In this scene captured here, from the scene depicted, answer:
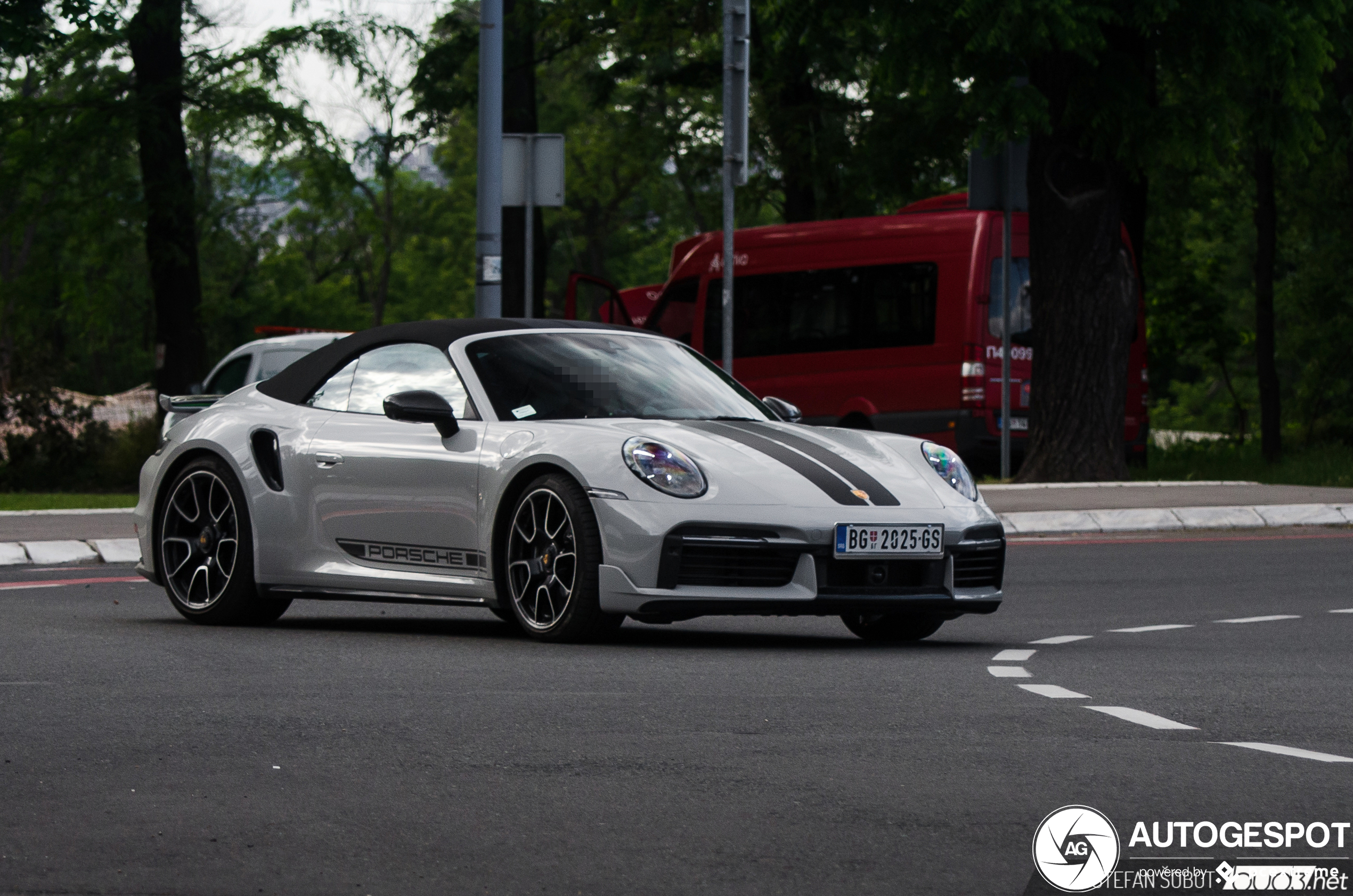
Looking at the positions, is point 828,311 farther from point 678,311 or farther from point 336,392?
point 336,392

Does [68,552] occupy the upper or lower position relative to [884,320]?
lower

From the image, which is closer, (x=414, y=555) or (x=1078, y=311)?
(x=414, y=555)

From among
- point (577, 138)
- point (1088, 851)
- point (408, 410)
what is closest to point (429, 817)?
point (1088, 851)

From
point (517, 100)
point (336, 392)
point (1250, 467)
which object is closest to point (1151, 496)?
point (1250, 467)

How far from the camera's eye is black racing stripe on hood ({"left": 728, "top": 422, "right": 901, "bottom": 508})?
340 inches

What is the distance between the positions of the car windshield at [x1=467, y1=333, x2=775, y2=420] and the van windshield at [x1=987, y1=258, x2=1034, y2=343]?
13.5 m

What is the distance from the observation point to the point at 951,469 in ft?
30.1

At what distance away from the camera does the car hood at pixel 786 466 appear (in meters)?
8.52

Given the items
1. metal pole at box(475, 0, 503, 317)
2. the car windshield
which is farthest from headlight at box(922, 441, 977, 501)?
metal pole at box(475, 0, 503, 317)

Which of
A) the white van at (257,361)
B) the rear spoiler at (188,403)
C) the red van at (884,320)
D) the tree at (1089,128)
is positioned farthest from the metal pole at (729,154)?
the rear spoiler at (188,403)

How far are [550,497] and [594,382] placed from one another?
81 centimetres

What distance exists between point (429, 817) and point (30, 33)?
885 inches

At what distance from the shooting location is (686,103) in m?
47.6

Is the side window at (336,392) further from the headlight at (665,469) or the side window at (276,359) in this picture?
the side window at (276,359)
